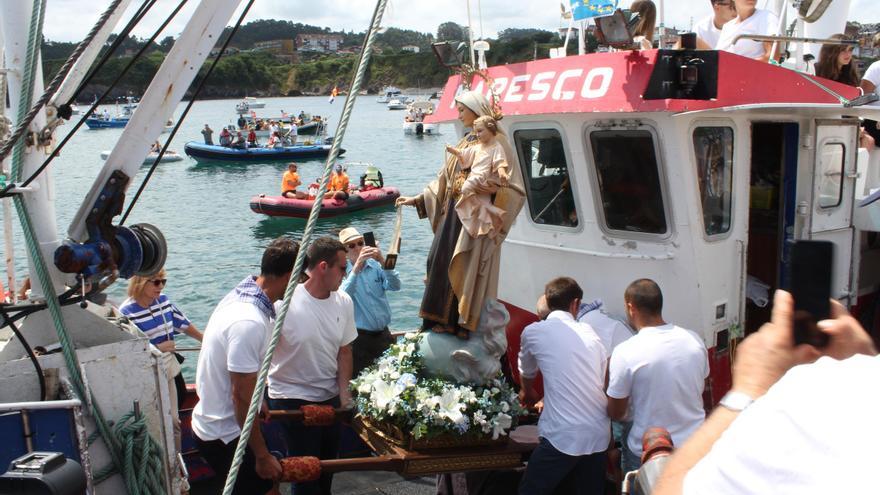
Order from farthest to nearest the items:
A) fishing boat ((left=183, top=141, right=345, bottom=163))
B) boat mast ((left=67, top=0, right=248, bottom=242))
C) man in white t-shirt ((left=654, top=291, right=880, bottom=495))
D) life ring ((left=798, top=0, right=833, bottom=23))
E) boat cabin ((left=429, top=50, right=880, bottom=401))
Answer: fishing boat ((left=183, top=141, right=345, bottom=163))
life ring ((left=798, top=0, right=833, bottom=23))
boat cabin ((left=429, top=50, right=880, bottom=401))
boat mast ((left=67, top=0, right=248, bottom=242))
man in white t-shirt ((left=654, top=291, right=880, bottom=495))

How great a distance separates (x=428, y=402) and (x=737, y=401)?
2748 mm

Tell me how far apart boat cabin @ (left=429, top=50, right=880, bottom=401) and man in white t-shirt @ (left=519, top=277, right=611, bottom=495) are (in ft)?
3.56

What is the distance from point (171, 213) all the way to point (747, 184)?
26.6m

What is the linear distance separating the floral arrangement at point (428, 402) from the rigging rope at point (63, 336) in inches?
55.1

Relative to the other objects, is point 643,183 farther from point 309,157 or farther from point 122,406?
point 309,157

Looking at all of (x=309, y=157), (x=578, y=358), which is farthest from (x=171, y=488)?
(x=309, y=157)

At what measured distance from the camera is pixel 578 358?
4.34 m

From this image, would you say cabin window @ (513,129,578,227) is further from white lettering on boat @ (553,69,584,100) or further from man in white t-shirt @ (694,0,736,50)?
man in white t-shirt @ (694,0,736,50)

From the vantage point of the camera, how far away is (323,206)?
2577 centimetres

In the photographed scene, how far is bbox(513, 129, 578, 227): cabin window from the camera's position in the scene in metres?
5.86

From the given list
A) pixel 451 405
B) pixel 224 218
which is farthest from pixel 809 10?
pixel 224 218

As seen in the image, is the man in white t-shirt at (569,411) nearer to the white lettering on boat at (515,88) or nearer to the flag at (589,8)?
the white lettering on boat at (515,88)

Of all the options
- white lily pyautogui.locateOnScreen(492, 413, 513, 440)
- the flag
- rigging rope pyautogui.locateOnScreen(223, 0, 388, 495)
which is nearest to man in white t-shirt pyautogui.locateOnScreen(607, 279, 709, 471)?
white lily pyautogui.locateOnScreen(492, 413, 513, 440)

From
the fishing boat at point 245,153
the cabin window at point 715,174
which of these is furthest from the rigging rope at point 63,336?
the fishing boat at point 245,153
